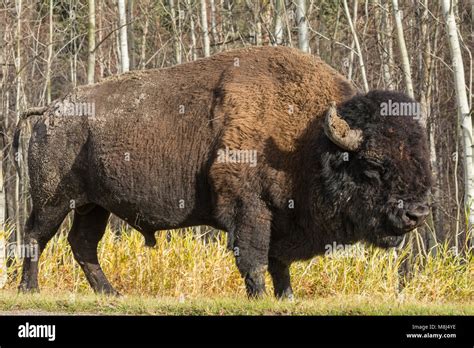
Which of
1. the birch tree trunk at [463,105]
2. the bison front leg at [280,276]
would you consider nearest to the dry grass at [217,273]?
the birch tree trunk at [463,105]

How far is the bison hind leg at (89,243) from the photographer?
1045 centimetres

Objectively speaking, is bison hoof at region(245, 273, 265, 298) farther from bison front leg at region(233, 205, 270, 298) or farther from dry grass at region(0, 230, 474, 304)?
dry grass at region(0, 230, 474, 304)

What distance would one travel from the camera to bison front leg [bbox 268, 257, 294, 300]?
9.38 meters

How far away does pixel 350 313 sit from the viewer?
7812 mm

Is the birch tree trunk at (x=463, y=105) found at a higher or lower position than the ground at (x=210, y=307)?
higher

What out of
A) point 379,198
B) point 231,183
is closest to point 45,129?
point 231,183

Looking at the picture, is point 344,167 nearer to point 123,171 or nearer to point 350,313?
point 350,313

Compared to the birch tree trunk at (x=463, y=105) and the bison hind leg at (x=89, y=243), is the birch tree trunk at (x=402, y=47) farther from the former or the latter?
the bison hind leg at (x=89, y=243)

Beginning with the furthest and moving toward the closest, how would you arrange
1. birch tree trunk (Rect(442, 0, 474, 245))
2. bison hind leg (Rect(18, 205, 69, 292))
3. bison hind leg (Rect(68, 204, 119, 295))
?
birch tree trunk (Rect(442, 0, 474, 245))
bison hind leg (Rect(68, 204, 119, 295))
bison hind leg (Rect(18, 205, 69, 292))

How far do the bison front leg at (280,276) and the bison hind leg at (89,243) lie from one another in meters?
2.27

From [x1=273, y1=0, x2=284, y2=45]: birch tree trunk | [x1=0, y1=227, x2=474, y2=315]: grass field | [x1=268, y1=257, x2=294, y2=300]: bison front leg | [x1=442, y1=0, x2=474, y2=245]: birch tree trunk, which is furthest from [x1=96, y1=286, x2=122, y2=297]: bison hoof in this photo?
[x1=273, y1=0, x2=284, y2=45]: birch tree trunk

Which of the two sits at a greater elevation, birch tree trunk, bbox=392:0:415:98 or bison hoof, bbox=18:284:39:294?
birch tree trunk, bbox=392:0:415:98

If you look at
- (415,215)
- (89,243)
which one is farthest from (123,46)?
(415,215)

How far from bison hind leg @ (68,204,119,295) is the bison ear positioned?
385cm
